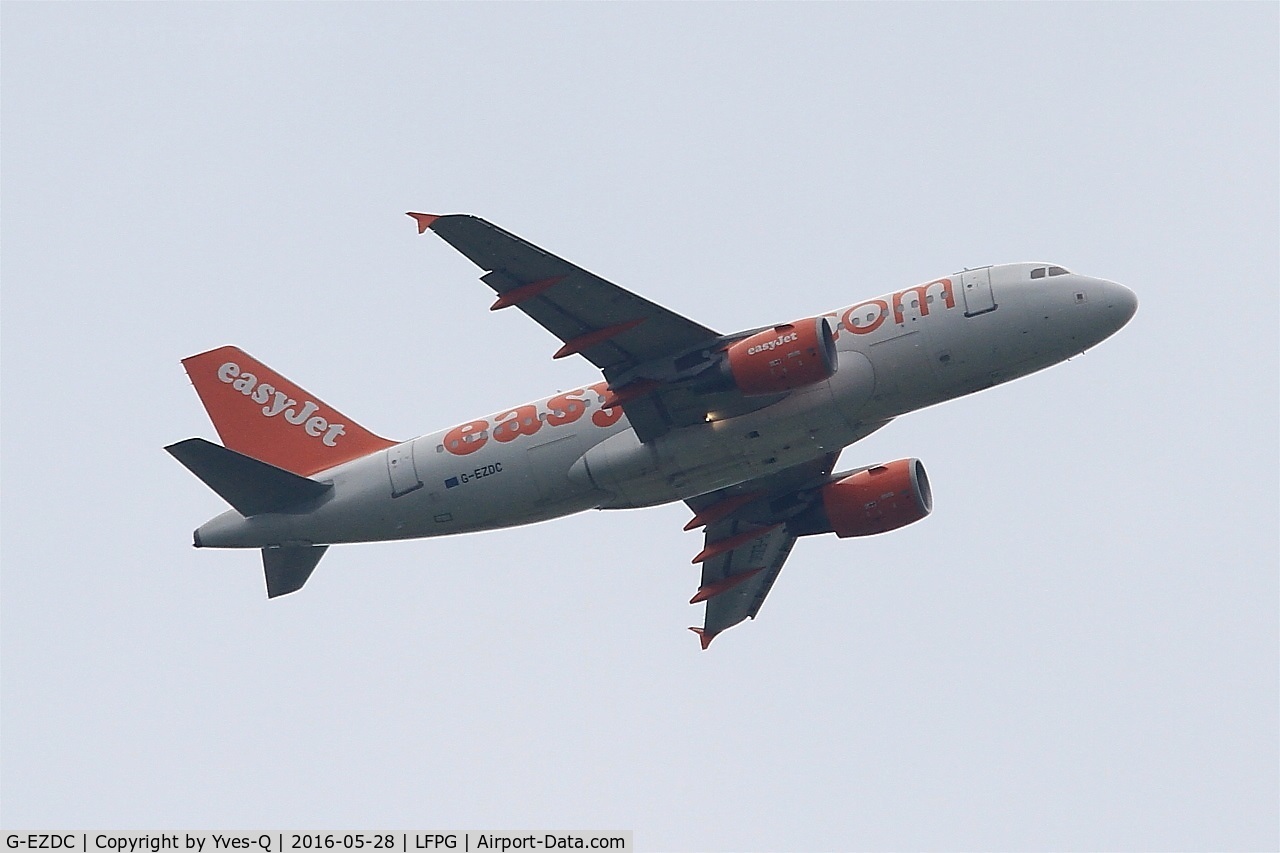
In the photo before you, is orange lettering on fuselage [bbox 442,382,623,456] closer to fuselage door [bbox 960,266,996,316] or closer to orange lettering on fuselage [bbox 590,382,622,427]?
orange lettering on fuselage [bbox 590,382,622,427]

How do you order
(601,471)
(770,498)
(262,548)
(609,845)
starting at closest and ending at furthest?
(609,845) → (601,471) → (262,548) → (770,498)

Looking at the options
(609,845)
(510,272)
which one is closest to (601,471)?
(510,272)

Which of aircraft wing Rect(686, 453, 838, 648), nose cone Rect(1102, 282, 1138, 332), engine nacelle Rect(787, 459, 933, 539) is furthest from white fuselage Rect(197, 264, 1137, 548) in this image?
engine nacelle Rect(787, 459, 933, 539)

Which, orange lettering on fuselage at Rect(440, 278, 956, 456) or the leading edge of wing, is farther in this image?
orange lettering on fuselage at Rect(440, 278, 956, 456)

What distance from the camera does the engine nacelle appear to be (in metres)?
50.3

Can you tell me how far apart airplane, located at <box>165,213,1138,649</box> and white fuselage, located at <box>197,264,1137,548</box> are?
0.17ft

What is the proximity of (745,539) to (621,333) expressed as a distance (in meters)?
11.5

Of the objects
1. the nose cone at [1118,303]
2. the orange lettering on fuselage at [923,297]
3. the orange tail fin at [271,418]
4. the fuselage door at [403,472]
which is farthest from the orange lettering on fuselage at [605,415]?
the nose cone at [1118,303]

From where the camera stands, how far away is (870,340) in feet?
143

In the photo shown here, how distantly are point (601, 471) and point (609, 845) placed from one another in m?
10.2

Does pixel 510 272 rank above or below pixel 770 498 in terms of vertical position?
above

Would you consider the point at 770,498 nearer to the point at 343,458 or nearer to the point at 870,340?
the point at 870,340

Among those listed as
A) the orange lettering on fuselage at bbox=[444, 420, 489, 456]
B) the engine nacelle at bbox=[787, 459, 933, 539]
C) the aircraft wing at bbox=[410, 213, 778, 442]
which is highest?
the aircraft wing at bbox=[410, 213, 778, 442]

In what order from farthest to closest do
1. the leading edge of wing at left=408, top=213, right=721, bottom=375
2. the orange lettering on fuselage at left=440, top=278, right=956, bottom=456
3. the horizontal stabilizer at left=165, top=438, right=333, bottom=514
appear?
the orange lettering on fuselage at left=440, top=278, right=956, bottom=456
the horizontal stabilizer at left=165, top=438, right=333, bottom=514
the leading edge of wing at left=408, top=213, right=721, bottom=375
